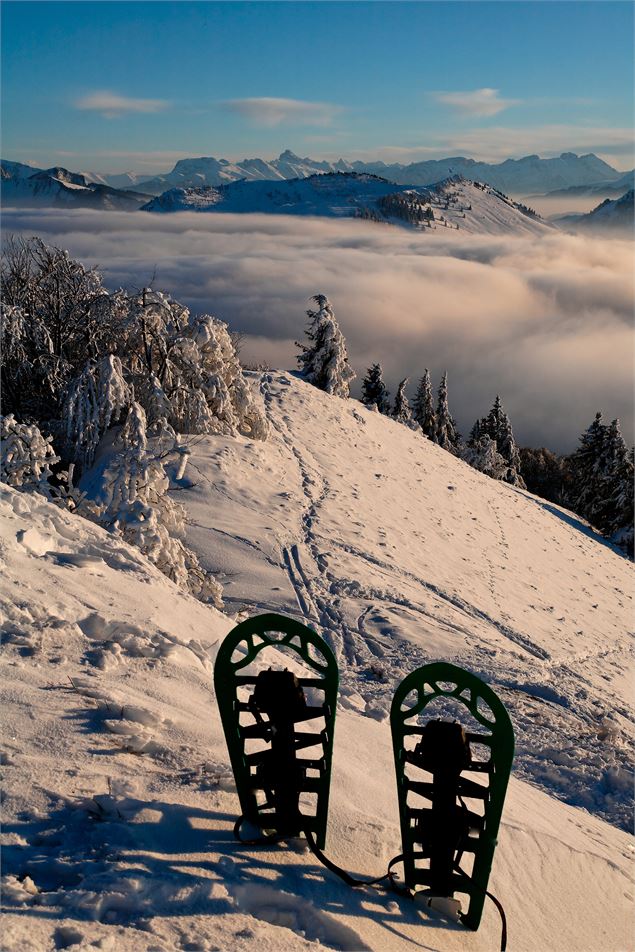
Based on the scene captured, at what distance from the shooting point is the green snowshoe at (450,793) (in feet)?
12.4

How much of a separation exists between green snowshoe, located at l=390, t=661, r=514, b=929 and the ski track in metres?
3.56

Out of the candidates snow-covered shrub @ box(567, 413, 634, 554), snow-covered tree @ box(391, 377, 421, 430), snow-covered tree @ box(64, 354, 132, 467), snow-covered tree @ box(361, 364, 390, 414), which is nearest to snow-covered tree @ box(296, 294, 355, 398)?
snow-covered shrub @ box(567, 413, 634, 554)

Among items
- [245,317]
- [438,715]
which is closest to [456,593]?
[438,715]

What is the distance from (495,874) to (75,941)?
2.76 meters

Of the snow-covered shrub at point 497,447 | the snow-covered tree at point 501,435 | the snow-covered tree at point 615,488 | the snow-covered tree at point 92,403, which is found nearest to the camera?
the snow-covered tree at point 92,403

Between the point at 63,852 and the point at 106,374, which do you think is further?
the point at 106,374

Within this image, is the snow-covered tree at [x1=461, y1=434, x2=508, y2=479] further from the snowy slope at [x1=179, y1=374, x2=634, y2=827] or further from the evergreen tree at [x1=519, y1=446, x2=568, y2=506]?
the snowy slope at [x1=179, y1=374, x2=634, y2=827]

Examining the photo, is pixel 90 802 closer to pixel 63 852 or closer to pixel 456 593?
pixel 63 852

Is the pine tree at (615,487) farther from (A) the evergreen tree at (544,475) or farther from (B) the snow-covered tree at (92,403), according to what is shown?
(B) the snow-covered tree at (92,403)

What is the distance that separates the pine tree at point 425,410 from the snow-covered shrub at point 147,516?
161ft

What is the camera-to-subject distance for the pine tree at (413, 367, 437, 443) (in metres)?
60.6

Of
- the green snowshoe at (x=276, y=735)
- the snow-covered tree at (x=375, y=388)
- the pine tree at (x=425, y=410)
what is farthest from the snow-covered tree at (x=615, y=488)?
the green snowshoe at (x=276, y=735)

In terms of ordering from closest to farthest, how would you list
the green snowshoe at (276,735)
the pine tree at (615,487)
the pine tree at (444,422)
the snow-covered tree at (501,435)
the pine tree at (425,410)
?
the green snowshoe at (276,735) → the pine tree at (615,487) → the snow-covered tree at (501,435) → the pine tree at (444,422) → the pine tree at (425,410)

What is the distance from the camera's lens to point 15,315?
16906 mm
